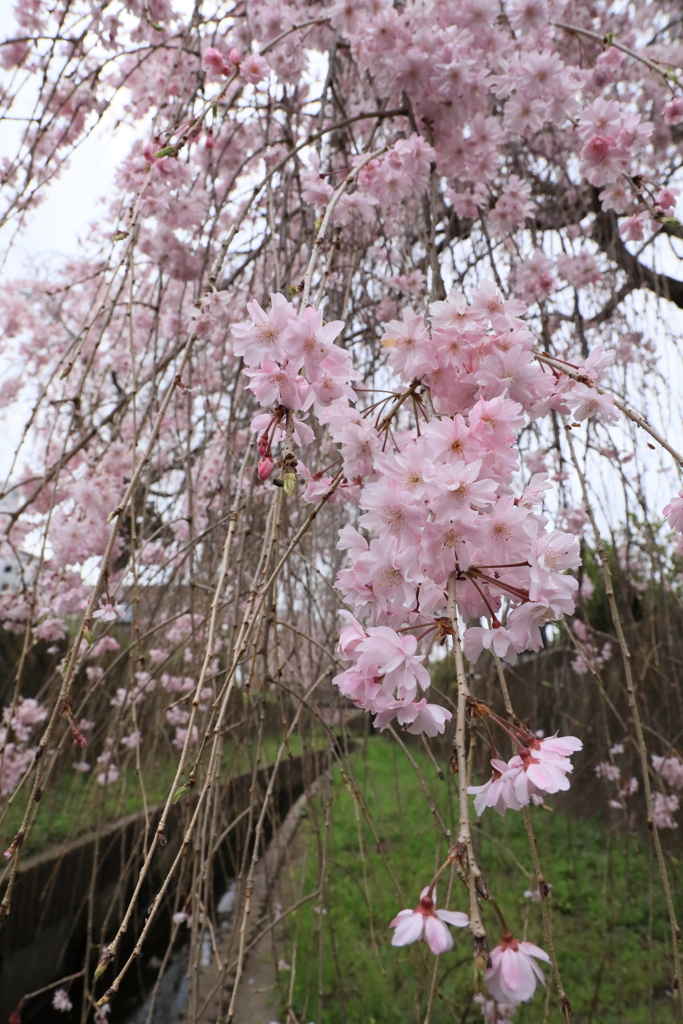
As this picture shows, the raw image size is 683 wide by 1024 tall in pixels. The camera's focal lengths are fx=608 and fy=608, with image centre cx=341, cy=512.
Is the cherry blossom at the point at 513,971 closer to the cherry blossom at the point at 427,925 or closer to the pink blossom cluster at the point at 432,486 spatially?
the cherry blossom at the point at 427,925

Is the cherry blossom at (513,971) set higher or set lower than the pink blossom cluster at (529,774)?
lower

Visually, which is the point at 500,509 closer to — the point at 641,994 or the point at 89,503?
the point at 89,503

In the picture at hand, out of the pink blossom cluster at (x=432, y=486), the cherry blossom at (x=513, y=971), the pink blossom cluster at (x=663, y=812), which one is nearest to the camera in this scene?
the cherry blossom at (x=513, y=971)

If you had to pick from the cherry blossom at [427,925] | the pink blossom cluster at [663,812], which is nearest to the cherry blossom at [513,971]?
the cherry blossom at [427,925]

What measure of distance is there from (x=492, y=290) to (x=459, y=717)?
56 cm

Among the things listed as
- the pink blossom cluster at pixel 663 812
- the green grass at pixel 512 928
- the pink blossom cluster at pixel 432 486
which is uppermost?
the pink blossom cluster at pixel 432 486

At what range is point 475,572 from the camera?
62 centimetres

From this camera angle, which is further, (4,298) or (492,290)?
(4,298)

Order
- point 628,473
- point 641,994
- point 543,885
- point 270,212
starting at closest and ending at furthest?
point 543,885, point 270,212, point 628,473, point 641,994

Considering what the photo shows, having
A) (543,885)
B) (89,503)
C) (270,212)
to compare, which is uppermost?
(270,212)

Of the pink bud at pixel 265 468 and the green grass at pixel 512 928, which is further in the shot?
the green grass at pixel 512 928

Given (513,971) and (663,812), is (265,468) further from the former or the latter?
(663,812)

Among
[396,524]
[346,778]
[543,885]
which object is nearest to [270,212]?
[396,524]

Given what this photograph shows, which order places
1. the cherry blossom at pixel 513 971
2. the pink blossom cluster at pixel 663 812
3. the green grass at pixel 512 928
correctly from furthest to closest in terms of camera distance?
the pink blossom cluster at pixel 663 812
the green grass at pixel 512 928
the cherry blossom at pixel 513 971
